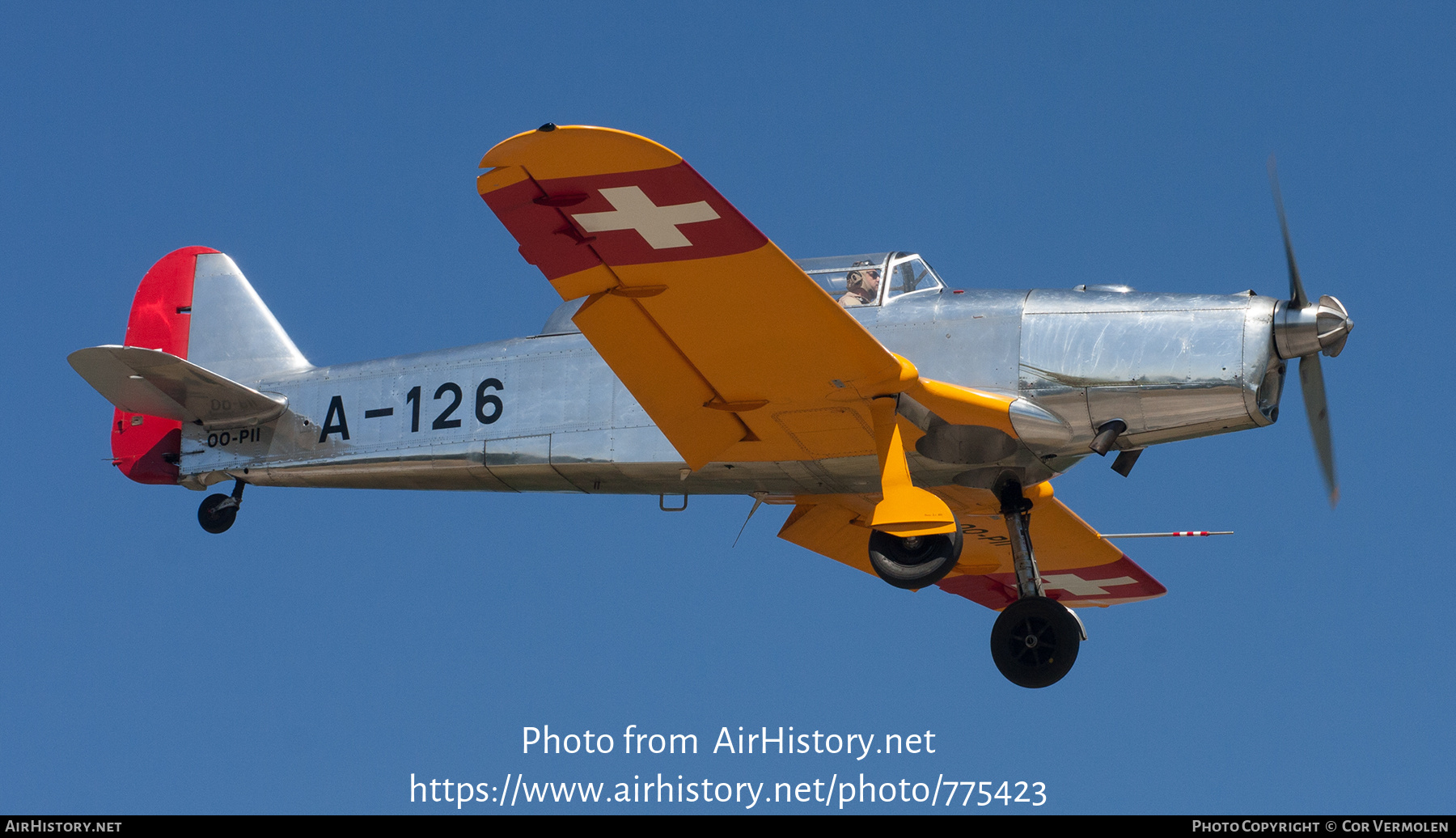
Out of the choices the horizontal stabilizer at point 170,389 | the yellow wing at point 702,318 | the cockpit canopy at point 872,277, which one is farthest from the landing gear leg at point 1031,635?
the horizontal stabilizer at point 170,389

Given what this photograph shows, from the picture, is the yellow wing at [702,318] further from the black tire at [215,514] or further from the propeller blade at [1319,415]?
the black tire at [215,514]

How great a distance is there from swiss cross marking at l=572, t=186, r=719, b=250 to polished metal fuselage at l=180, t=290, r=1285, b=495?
6.10 feet

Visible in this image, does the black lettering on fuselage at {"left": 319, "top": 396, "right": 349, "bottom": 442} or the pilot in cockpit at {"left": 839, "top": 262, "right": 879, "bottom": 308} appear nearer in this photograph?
the pilot in cockpit at {"left": 839, "top": 262, "right": 879, "bottom": 308}

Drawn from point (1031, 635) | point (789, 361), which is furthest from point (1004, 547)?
point (789, 361)

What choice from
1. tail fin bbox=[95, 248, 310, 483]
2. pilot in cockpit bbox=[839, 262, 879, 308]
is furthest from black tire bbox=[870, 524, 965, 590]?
tail fin bbox=[95, 248, 310, 483]

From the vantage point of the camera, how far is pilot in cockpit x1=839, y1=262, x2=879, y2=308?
10.4 metres

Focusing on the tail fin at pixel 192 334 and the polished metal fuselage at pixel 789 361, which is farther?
the tail fin at pixel 192 334

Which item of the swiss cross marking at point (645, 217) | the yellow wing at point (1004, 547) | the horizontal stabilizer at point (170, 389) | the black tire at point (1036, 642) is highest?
the horizontal stabilizer at point (170, 389)

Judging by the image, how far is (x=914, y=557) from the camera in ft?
31.3

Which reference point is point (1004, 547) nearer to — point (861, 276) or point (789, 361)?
point (861, 276)

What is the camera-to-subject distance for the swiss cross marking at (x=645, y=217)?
853 centimetres

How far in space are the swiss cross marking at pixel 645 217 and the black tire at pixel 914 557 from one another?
7.04ft

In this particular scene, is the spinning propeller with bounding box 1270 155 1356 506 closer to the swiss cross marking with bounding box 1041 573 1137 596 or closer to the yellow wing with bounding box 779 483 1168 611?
the yellow wing with bounding box 779 483 1168 611

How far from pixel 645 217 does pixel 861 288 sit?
220 cm
